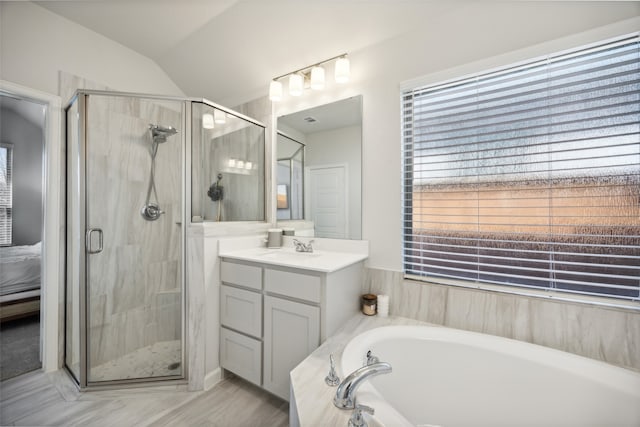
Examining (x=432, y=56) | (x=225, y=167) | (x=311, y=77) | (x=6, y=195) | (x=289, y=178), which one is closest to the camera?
(x=432, y=56)

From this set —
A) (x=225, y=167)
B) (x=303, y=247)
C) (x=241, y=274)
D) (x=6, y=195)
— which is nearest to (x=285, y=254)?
(x=303, y=247)

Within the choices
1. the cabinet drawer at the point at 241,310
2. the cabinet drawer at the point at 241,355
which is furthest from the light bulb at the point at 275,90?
the cabinet drawer at the point at 241,355

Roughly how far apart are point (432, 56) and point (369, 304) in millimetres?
1599

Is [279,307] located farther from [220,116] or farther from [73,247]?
[73,247]

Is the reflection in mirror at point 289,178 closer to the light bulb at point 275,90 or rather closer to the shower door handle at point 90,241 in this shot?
the light bulb at point 275,90

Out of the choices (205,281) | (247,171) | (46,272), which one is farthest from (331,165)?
(46,272)

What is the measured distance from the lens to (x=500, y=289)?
1328mm

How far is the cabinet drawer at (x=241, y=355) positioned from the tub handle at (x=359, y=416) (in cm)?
90

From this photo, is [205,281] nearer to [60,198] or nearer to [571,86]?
[60,198]

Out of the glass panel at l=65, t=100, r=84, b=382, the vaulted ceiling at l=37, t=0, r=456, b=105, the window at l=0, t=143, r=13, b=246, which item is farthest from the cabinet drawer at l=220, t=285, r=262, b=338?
the window at l=0, t=143, r=13, b=246

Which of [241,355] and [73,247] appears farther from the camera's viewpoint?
[73,247]

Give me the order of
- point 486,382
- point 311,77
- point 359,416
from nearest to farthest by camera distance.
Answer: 1. point 359,416
2. point 486,382
3. point 311,77

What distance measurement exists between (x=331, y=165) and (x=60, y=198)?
1.99 meters

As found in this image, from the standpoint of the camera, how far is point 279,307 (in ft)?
4.66
